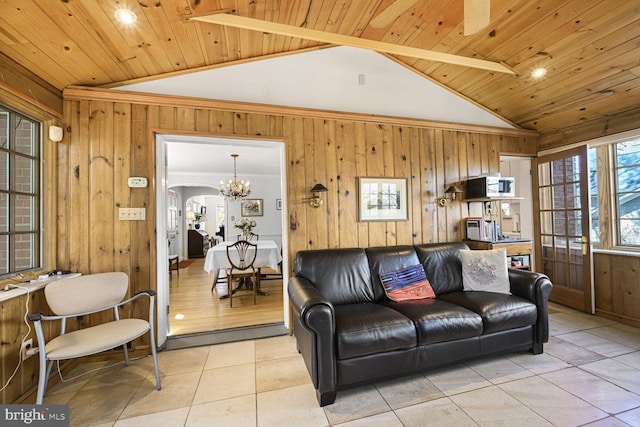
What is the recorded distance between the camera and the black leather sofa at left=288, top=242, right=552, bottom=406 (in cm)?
179

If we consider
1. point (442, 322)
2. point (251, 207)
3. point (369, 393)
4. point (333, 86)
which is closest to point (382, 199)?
point (333, 86)

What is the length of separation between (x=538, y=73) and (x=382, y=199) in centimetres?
210

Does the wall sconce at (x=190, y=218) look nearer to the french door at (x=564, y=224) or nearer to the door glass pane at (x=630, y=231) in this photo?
the french door at (x=564, y=224)

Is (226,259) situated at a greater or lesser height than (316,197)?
lesser

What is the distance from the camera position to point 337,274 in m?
2.53

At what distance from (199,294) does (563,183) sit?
18.1 ft

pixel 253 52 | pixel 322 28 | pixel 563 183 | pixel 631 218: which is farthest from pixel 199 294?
pixel 631 218

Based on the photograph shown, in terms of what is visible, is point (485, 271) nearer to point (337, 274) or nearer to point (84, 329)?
point (337, 274)

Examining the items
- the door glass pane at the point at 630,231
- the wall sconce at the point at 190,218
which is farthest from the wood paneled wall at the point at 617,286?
the wall sconce at the point at 190,218

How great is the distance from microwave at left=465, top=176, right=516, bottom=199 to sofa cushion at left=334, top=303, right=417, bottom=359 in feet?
6.85

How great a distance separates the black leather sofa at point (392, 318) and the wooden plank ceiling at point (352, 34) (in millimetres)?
1975

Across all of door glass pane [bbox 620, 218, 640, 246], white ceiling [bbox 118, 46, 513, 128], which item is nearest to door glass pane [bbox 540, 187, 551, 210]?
door glass pane [bbox 620, 218, 640, 246]

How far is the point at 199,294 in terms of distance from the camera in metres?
4.35

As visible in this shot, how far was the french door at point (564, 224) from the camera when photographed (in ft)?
10.5
